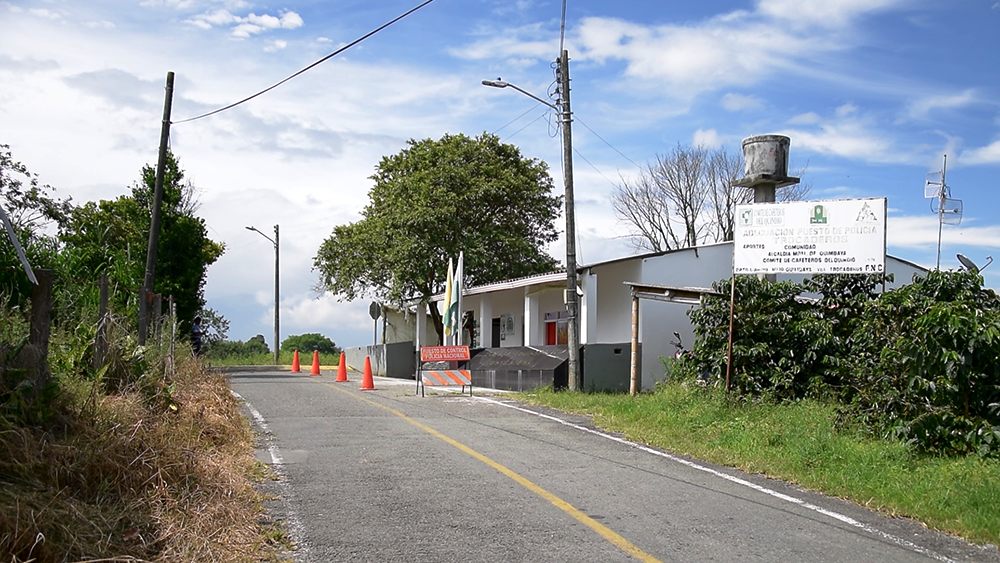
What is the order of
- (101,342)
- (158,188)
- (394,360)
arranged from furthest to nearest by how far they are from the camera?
(394,360), (158,188), (101,342)

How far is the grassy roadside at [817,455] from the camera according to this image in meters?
7.39

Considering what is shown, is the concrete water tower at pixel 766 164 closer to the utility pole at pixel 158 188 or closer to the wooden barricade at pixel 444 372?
the wooden barricade at pixel 444 372

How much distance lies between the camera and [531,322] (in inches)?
1006

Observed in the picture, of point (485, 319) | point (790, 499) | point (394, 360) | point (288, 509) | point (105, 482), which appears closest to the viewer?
point (105, 482)

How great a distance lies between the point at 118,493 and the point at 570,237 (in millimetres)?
14421

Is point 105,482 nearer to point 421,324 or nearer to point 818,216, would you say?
point 818,216

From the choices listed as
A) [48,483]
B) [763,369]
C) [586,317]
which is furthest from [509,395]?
[48,483]

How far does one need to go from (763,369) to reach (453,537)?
9.61 m

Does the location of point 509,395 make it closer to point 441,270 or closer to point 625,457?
point 625,457

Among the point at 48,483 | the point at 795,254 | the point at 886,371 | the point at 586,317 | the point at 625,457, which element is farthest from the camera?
the point at 586,317

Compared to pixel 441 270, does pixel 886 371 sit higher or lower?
lower

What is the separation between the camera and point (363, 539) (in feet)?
20.2

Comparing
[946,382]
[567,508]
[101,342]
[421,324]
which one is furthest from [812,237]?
[421,324]

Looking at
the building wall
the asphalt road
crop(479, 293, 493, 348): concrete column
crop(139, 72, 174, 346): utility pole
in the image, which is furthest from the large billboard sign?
crop(479, 293, 493, 348): concrete column
